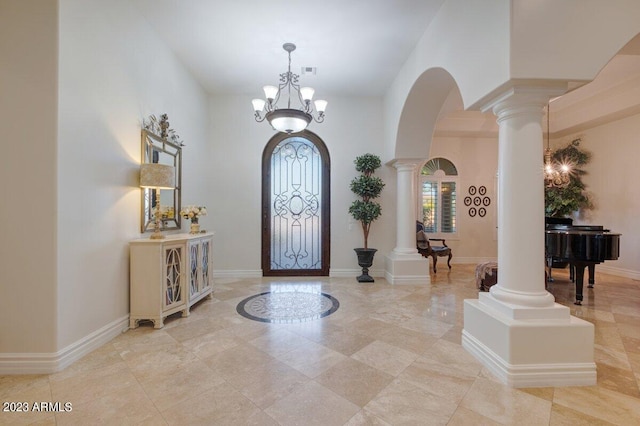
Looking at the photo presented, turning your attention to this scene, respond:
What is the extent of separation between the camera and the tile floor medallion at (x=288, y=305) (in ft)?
11.5

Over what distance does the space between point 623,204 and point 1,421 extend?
9414 millimetres

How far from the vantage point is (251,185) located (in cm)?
577

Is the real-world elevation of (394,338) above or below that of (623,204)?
below

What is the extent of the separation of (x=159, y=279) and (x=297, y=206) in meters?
3.16

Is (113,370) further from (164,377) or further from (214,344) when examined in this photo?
(214,344)

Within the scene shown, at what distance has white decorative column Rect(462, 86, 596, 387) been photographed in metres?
2.10

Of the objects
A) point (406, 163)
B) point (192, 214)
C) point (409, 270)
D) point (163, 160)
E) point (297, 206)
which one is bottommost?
point (409, 270)

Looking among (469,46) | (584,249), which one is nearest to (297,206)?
(469,46)

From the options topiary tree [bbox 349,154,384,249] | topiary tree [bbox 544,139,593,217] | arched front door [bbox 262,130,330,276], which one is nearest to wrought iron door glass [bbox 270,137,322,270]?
arched front door [bbox 262,130,330,276]

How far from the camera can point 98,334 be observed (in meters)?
2.67

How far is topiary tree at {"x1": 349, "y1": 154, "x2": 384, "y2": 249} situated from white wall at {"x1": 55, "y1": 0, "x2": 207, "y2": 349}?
355 centimetres

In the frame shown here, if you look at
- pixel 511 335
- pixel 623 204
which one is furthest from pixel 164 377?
pixel 623 204

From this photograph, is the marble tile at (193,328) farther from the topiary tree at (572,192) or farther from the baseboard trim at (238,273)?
the topiary tree at (572,192)

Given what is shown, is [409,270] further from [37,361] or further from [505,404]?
[37,361]
